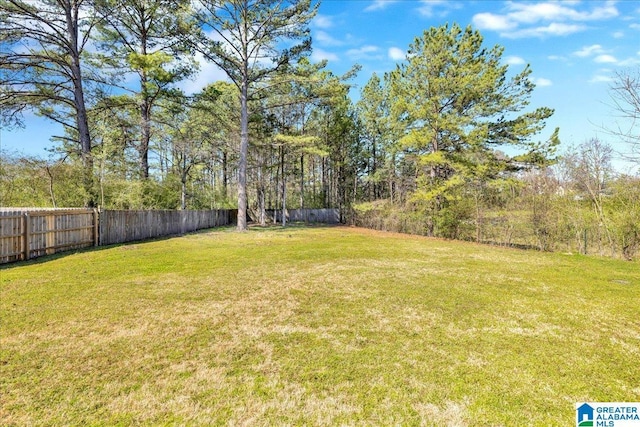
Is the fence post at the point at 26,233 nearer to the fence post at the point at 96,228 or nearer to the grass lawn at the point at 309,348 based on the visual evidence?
the grass lawn at the point at 309,348

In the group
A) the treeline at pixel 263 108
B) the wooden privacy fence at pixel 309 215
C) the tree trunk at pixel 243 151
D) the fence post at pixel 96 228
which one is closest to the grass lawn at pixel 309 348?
the fence post at pixel 96 228

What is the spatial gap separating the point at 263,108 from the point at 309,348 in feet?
61.3

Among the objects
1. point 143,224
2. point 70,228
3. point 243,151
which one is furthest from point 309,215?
point 70,228

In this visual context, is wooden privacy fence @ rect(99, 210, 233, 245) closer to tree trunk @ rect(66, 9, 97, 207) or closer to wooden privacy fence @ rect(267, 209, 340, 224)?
tree trunk @ rect(66, 9, 97, 207)

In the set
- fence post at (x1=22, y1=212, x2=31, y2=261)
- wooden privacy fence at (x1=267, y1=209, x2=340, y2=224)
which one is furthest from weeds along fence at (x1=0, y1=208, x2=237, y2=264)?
wooden privacy fence at (x1=267, y1=209, x2=340, y2=224)

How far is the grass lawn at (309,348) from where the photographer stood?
6.99ft

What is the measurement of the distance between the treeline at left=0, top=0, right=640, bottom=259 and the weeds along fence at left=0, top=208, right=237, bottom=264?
1914mm

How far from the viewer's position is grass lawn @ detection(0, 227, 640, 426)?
2.13 metres

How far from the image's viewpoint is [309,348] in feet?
9.96

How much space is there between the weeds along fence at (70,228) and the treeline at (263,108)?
1914 millimetres

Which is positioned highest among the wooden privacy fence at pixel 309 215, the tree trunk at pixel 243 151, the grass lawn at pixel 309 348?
the tree trunk at pixel 243 151

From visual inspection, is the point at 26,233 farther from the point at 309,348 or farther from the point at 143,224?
the point at 309,348

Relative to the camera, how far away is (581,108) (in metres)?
7.90

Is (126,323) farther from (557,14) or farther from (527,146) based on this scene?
(527,146)
